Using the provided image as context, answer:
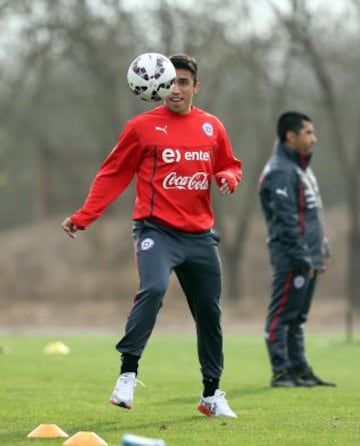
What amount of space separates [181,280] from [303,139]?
336cm

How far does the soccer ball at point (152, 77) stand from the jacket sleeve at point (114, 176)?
0.25m

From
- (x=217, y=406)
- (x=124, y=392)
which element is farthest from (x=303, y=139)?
(x=124, y=392)

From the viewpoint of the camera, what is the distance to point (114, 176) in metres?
8.42

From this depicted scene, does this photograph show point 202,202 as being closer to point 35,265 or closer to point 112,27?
point 112,27

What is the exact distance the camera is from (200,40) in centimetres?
2958

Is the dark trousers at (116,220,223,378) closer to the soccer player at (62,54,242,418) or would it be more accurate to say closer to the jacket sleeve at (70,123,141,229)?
the soccer player at (62,54,242,418)

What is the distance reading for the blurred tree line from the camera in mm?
28875

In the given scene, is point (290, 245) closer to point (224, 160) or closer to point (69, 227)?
point (224, 160)

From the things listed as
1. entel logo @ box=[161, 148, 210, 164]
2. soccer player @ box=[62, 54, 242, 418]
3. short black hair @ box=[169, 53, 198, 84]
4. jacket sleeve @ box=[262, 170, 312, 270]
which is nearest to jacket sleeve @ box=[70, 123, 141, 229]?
soccer player @ box=[62, 54, 242, 418]

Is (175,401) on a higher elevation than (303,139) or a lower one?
lower

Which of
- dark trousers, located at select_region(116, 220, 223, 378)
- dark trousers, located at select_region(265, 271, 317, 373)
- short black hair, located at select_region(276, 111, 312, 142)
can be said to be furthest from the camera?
short black hair, located at select_region(276, 111, 312, 142)

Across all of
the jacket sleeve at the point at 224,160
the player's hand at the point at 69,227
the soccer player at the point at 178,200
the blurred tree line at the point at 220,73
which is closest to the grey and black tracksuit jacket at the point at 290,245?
the jacket sleeve at the point at 224,160

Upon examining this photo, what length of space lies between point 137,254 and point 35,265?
28.8 m

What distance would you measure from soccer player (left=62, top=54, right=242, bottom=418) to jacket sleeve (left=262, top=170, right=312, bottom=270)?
8.62ft
